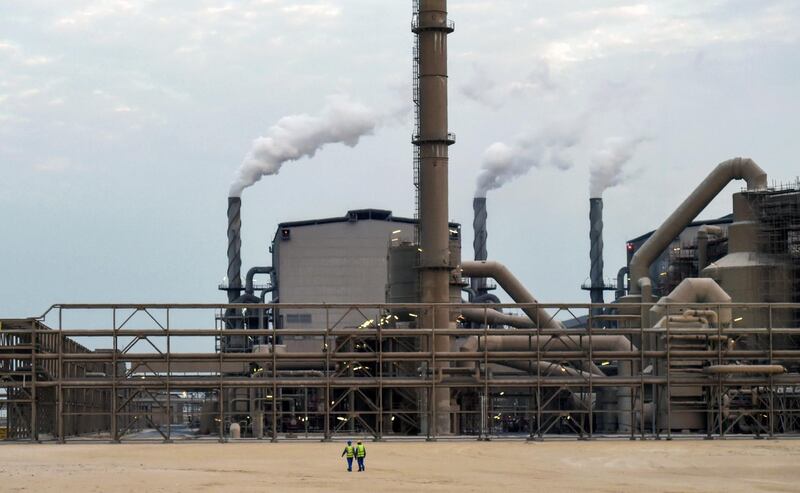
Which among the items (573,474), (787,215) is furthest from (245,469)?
(787,215)

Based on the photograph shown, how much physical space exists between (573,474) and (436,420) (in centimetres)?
2470

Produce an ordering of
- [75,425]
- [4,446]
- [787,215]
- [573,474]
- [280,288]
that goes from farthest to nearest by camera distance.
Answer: [280,288], [787,215], [75,425], [4,446], [573,474]

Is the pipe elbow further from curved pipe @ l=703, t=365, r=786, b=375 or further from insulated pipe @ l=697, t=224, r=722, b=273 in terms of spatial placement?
curved pipe @ l=703, t=365, r=786, b=375

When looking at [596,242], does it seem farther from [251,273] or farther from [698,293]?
[698,293]

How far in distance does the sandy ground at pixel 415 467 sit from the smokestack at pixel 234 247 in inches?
1980

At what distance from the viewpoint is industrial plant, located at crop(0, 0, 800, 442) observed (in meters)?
71.8

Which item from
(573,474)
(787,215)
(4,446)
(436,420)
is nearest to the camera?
(573,474)

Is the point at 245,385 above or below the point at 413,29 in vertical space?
below

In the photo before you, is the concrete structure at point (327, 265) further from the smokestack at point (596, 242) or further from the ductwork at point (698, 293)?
the ductwork at point (698, 293)

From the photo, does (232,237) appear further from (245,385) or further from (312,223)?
(245,385)

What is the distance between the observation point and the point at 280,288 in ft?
378

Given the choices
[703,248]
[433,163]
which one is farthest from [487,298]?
[433,163]

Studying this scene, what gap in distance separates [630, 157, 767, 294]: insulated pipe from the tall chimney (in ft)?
62.7

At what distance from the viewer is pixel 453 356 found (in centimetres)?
7294
